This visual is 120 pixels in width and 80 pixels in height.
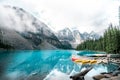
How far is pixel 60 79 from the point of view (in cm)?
4397

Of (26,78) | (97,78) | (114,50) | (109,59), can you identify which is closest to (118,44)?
(114,50)

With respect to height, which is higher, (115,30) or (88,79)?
(115,30)

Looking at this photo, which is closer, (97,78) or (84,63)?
(97,78)

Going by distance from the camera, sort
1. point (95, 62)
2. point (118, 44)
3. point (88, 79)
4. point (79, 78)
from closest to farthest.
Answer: point (79, 78)
point (88, 79)
point (95, 62)
point (118, 44)

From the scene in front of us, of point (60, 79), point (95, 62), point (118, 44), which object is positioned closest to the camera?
point (60, 79)

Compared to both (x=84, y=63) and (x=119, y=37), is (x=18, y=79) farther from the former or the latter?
(x=119, y=37)

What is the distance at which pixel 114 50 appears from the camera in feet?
370

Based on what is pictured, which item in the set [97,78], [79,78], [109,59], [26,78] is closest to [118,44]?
[109,59]

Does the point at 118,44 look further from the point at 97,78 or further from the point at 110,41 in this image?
the point at 97,78

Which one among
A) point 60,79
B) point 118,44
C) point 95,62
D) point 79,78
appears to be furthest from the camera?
point 118,44

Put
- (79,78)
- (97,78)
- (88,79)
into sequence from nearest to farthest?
(79,78) < (97,78) < (88,79)

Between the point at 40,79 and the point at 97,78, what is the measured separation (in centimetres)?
1456

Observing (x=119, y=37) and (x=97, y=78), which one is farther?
(x=119, y=37)

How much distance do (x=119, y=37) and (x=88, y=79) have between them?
249 ft
